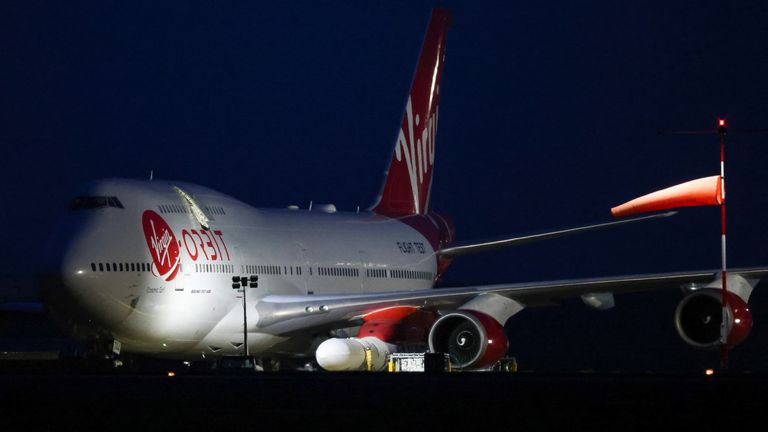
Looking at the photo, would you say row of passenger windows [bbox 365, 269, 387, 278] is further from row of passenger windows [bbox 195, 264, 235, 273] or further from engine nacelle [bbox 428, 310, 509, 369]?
engine nacelle [bbox 428, 310, 509, 369]

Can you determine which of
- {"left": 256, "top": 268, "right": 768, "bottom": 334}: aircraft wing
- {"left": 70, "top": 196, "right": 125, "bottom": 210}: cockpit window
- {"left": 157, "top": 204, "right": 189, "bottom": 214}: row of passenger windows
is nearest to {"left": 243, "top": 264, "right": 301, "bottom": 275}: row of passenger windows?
{"left": 256, "top": 268, "right": 768, "bottom": 334}: aircraft wing

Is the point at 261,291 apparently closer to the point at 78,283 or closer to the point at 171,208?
the point at 171,208

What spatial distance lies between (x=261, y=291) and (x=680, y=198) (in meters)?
10.1

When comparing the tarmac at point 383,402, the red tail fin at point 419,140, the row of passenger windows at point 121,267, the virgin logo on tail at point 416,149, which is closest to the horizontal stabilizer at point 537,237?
the red tail fin at point 419,140

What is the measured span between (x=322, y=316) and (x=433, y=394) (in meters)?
15.4

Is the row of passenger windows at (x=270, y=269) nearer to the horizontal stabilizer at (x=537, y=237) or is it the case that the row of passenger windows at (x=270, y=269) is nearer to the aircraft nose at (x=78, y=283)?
the aircraft nose at (x=78, y=283)

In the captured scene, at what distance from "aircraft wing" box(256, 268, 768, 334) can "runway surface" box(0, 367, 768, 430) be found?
8.28m

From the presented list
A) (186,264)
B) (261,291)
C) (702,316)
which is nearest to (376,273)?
(261,291)

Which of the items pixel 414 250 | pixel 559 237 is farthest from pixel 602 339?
pixel 559 237

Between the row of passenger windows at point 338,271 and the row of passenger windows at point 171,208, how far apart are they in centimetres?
590

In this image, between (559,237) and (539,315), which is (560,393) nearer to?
(559,237)

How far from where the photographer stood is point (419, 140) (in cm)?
4428

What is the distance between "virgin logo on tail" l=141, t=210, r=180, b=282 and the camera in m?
30.0

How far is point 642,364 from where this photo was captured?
55844 mm
